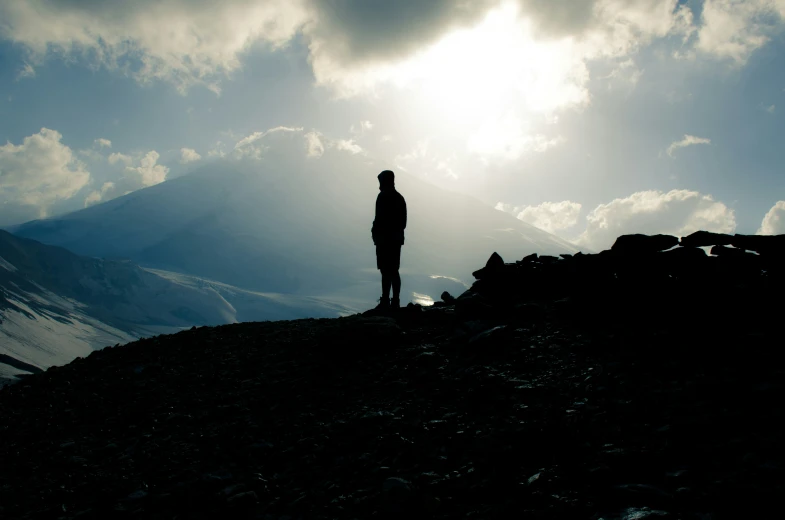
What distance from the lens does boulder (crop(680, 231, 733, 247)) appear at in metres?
7.86

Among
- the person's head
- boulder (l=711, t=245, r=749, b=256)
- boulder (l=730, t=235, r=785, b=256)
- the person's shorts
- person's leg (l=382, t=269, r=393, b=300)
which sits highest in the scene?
the person's head

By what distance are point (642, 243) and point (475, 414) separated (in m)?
5.30

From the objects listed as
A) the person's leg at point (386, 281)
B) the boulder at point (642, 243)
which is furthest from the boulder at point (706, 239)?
the person's leg at point (386, 281)

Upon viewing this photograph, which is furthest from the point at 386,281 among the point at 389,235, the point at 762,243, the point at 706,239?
the point at 762,243

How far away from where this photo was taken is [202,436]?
23.1ft

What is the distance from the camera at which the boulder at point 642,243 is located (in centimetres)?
861

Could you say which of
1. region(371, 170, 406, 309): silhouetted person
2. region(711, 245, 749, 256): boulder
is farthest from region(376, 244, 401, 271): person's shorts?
region(711, 245, 749, 256): boulder

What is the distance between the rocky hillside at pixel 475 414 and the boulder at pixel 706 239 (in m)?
0.03

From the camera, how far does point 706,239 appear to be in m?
→ 8.09

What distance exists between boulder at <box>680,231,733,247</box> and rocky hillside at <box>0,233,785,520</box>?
0.03 meters

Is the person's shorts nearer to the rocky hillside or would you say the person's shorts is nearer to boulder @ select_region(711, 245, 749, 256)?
the rocky hillside

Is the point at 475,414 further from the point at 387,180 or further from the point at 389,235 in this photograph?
the point at 387,180

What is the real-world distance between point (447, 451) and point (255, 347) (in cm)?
745

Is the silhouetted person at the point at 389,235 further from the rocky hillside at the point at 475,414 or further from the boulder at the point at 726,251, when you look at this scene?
the boulder at the point at 726,251
